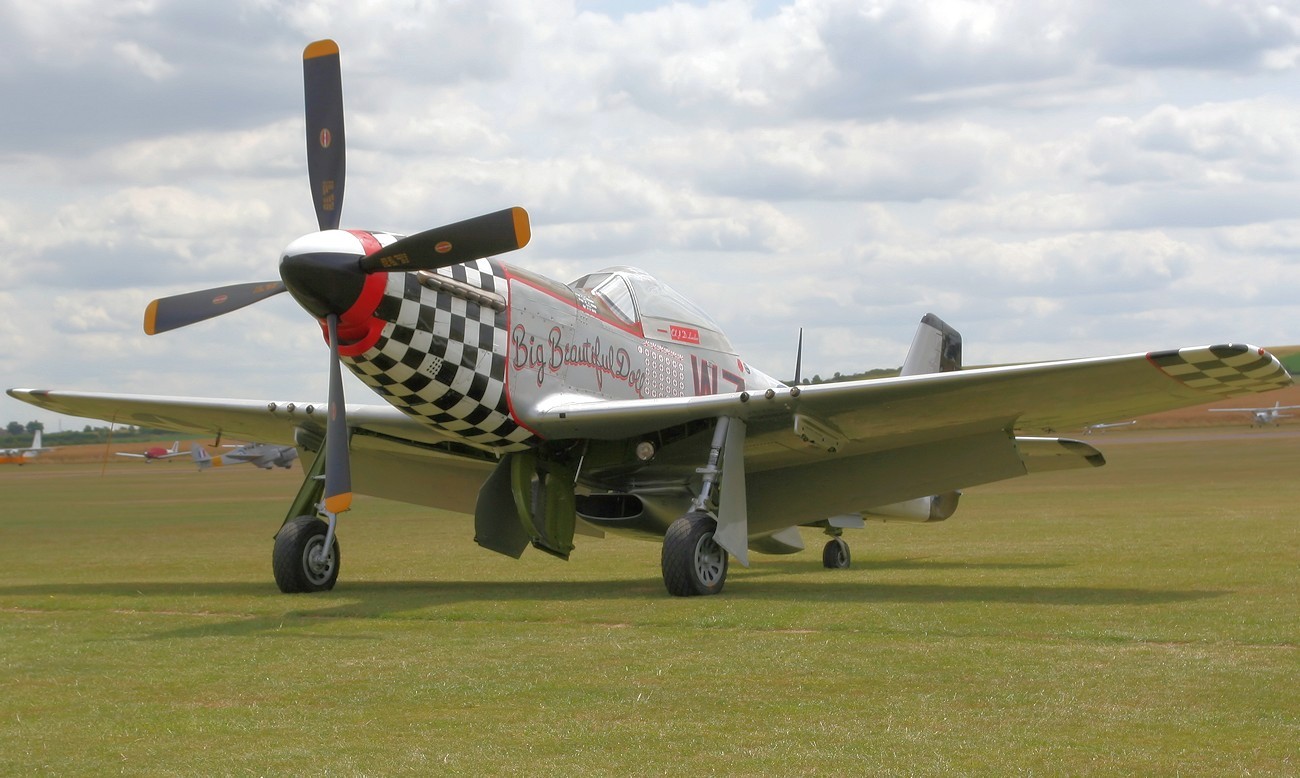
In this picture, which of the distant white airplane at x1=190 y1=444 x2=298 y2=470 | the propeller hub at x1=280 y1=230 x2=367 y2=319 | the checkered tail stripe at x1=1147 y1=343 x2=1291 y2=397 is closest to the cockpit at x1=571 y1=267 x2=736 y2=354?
the propeller hub at x1=280 y1=230 x2=367 y2=319

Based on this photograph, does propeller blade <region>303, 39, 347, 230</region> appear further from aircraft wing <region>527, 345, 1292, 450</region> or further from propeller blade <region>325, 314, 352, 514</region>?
aircraft wing <region>527, 345, 1292, 450</region>

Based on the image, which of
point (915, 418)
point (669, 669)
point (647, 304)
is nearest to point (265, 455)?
point (647, 304)

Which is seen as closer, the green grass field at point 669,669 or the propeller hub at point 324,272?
the green grass field at point 669,669

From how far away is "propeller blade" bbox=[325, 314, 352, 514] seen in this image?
9417mm

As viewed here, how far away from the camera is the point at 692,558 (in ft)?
34.0

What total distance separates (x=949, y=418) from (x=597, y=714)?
628 centimetres

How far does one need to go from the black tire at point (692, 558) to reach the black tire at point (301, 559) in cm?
308

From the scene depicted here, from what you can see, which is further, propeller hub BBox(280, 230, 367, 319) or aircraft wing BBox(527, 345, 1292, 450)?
aircraft wing BBox(527, 345, 1292, 450)

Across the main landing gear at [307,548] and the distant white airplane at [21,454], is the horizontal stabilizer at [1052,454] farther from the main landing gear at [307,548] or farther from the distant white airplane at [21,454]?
the distant white airplane at [21,454]

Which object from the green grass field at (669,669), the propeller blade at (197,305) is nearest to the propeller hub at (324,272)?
the propeller blade at (197,305)

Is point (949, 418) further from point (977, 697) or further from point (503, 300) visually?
point (977, 697)

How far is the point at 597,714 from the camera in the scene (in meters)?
5.65

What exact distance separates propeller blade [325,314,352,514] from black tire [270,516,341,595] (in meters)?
1.78

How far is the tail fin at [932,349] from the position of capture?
1584 cm
